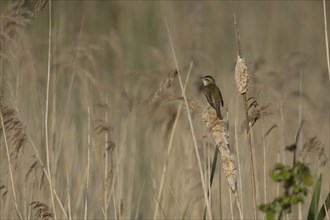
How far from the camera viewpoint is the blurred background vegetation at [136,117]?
412 centimetres

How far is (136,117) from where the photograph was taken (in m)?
6.10

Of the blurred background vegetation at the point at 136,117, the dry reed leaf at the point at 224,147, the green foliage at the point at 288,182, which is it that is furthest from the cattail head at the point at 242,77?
the blurred background vegetation at the point at 136,117

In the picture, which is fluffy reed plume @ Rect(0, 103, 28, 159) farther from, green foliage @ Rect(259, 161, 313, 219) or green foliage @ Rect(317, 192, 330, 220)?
green foliage @ Rect(259, 161, 313, 219)

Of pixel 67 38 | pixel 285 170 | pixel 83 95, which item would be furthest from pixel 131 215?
pixel 67 38

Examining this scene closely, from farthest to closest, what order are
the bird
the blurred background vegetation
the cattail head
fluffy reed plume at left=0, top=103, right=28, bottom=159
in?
the blurred background vegetation < fluffy reed plume at left=0, top=103, right=28, bottom=159 < the bird < the cattail head

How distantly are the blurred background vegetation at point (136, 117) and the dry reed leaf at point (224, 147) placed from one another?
1.14 feet

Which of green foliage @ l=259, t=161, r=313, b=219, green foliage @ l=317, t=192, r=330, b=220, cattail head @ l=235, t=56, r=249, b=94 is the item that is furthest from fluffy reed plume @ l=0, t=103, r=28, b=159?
green foliage @ l=259, t=161, r=313, b=219

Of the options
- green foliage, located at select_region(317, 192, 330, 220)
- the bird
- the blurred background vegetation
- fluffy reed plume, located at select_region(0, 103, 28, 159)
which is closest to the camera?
the bird

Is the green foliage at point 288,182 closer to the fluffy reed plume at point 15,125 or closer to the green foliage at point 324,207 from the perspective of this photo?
the green foliage at point 324,207

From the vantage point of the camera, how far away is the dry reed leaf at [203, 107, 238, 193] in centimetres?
284

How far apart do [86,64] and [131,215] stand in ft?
4.88

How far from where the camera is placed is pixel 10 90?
11.7ft

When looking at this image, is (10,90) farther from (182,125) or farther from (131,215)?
(182,125)

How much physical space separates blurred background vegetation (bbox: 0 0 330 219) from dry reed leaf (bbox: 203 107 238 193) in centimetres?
35
